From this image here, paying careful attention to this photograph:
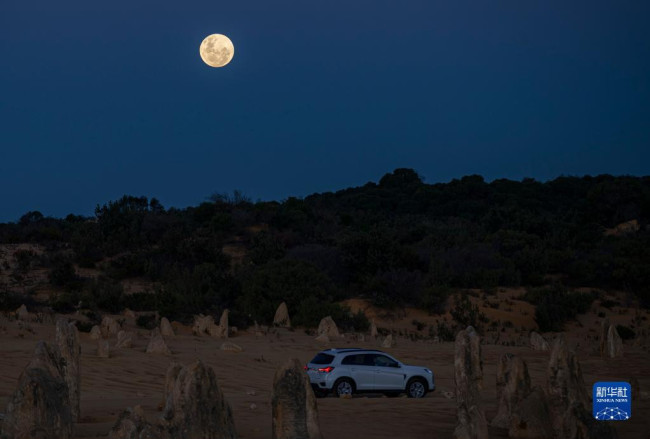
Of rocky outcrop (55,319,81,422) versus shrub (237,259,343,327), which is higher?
shrub (237,259,343,327)

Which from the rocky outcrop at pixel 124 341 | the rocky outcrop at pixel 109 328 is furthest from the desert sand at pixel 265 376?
the rocky outcrop at pixel 109 328

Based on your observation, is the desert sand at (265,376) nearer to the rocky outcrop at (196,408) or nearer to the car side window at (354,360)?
the car side window at (354,360)

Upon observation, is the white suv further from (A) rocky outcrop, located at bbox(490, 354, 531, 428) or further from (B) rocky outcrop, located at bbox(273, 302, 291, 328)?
(B) rocky outcrop, located at bbox(273, 302, 291, 328)

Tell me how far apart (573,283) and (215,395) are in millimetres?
34378

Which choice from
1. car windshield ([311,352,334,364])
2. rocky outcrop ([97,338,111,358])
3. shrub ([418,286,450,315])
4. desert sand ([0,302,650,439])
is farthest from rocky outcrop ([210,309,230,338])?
shrub ([418,286,450,315])

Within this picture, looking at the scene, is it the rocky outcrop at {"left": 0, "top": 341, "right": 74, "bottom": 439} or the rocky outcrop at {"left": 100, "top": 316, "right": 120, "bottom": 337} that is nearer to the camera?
the rocky outcrop at {"left": 0, "top": 341, "right": 74, "bottom": 439}

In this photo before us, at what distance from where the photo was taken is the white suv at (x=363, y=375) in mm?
16328

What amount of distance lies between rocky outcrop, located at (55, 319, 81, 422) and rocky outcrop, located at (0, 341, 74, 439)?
2110 millimetres

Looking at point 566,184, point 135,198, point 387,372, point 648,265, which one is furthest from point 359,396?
point 566,184

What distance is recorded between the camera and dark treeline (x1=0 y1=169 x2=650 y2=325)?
3250 cm

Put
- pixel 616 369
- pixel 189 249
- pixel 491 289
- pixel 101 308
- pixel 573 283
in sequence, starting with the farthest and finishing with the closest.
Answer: pixel 189 249 < pixel 573 283 < pixel 491 289 < pixel 101 308 < pixel 616 369

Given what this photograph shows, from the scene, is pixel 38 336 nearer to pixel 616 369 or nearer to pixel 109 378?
pixel 109 378

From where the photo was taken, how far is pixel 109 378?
54.4ft

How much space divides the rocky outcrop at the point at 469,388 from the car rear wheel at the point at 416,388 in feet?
20.6
